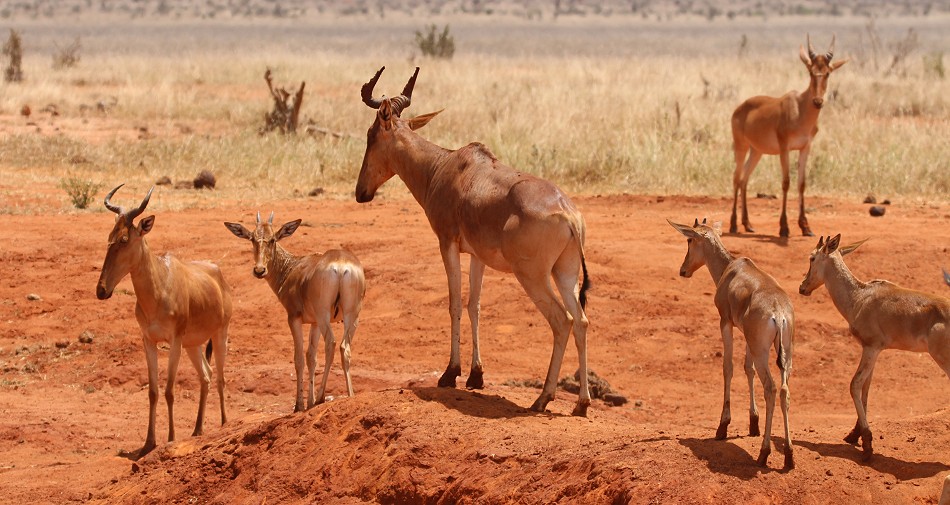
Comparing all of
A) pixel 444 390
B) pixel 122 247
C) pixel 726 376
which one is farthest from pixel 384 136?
pixel 726 376

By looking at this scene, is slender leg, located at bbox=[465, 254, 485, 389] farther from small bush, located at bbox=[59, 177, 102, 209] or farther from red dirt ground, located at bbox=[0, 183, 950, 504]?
small bush, located at bbox=[59, 177, 102, 209]

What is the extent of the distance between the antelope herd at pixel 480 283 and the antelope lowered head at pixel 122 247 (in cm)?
1

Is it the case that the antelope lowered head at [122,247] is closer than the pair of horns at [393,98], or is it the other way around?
the antelope lowered head at [122,247]

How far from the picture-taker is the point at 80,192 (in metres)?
19.2

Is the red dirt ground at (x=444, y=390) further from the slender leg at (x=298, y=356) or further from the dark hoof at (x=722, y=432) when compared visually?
the slender leg at (x=298, y=356)

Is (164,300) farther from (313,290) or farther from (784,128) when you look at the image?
(784,128)

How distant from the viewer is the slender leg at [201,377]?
A: 38.2 ft

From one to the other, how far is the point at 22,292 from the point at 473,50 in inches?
1863

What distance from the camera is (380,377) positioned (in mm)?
13172

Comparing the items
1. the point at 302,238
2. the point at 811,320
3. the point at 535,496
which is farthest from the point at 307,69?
the point at 535,496

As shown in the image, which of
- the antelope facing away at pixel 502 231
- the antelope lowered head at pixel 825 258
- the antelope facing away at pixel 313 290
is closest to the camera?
the antelope lowered head at pixel 825 258

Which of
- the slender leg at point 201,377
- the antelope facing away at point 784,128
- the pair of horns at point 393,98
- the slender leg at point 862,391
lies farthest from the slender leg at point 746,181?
the slender leg at point 862,391

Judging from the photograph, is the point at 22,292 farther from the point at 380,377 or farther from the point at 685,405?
the point at 685,405

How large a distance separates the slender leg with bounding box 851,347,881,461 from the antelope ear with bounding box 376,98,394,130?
450 centimetres
